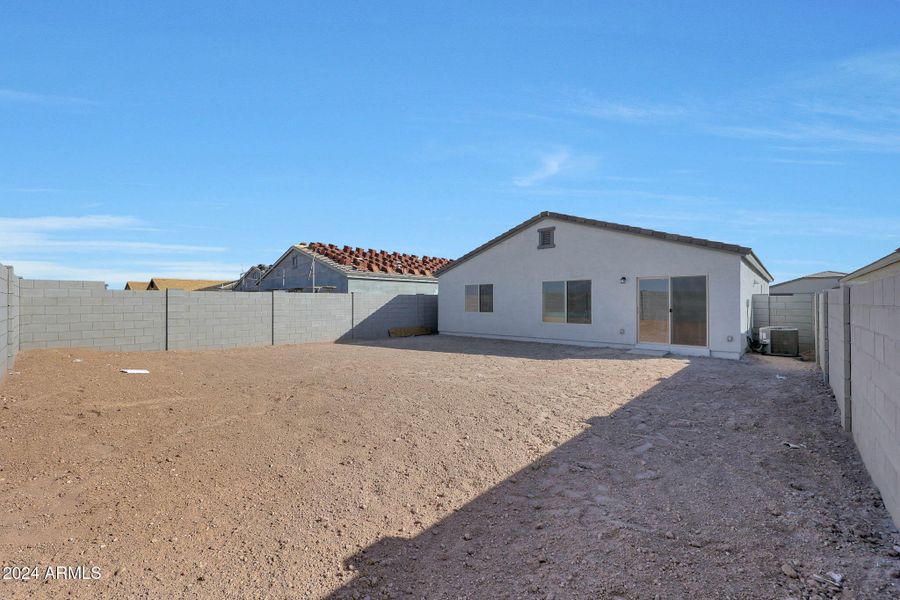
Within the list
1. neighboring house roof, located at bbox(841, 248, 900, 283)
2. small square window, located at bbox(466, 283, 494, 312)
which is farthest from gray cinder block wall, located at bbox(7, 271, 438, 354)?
neighboring house roof, located at bbox(841, 248, 900, 283)

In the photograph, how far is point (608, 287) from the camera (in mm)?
13570

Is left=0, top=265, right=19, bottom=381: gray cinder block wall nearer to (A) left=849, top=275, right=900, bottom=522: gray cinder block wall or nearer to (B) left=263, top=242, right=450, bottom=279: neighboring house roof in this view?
(A) left=849, top=275, right=900, bottom=522: gray cinder block wall

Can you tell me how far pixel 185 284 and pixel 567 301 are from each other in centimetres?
2941

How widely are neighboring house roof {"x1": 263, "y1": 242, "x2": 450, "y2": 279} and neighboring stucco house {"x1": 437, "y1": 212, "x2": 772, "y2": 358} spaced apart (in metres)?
3.71

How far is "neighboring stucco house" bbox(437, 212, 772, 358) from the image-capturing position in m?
11.7

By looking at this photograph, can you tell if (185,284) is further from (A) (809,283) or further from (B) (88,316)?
(A) (809,283)

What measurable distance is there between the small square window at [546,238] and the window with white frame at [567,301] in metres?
1.17

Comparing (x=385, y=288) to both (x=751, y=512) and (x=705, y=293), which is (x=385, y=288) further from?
(x=751, y=512)

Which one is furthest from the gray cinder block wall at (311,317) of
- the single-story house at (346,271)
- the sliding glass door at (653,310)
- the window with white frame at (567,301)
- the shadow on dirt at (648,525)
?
→ the shadow on dirt at (648,525)

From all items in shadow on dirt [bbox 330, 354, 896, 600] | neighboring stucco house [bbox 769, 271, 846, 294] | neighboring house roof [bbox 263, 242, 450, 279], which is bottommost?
shadow on dirt [bbox 330, 354, 896, 600]

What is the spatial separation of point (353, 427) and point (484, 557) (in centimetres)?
285

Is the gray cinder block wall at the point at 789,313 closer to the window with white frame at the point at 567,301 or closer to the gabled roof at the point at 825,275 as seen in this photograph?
the window with white frame at the point at 567,301

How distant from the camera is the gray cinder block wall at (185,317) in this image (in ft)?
34.6

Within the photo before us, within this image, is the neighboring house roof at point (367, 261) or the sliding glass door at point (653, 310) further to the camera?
the neighboring house roof at point (367, 261)
